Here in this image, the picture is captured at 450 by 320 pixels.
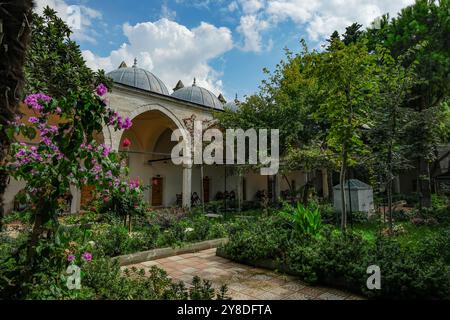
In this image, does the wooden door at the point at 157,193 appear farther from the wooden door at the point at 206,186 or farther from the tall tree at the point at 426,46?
the tall tree at the point at 426,46

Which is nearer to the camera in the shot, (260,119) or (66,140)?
(66,140)

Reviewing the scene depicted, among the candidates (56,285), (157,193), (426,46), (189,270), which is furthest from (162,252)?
(426,46)

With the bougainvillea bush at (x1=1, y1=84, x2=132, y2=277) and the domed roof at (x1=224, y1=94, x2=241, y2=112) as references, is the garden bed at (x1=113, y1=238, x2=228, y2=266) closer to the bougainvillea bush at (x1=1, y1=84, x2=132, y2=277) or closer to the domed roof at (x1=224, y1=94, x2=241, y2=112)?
the bougainvillea bush at (x1=1, y1=84, x2=132, y2=277)

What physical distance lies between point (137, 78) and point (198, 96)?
442 centimetres

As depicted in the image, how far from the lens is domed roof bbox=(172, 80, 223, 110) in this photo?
20.6 metres

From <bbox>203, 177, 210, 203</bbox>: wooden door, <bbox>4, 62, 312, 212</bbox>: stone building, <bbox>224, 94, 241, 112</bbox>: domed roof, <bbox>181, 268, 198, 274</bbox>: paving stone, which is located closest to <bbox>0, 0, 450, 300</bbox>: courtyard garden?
<bbox>181, 268, 198, 274</bbox>: paving stone

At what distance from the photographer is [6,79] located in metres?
2.09

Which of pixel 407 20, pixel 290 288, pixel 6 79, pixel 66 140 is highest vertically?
pixel 407 20

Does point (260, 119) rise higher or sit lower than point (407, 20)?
lower

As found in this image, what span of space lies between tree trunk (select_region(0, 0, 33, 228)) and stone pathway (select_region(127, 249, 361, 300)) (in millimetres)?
2906

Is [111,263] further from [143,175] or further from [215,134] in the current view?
[143,175]

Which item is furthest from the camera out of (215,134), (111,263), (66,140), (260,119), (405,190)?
(405,190)

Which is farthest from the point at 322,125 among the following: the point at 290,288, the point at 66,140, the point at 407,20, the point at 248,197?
the point at 66,140

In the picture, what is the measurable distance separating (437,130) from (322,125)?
5.43m
